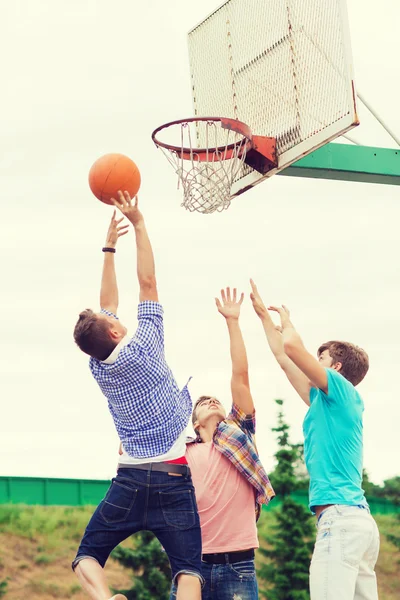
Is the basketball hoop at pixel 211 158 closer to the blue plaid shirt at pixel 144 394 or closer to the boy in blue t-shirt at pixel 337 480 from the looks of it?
the boy in blue t-shirt at pixel 337 480

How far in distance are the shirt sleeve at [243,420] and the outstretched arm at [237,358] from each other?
3 cm

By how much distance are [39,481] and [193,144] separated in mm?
17337

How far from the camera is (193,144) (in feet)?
29.0

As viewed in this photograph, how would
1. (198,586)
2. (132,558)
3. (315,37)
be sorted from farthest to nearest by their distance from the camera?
(132,558), (315,37), (198,586)

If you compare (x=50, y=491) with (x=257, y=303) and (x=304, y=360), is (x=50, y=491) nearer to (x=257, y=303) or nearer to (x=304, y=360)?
(x=257, y=303)

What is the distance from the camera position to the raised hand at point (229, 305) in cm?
746

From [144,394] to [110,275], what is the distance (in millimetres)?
1243

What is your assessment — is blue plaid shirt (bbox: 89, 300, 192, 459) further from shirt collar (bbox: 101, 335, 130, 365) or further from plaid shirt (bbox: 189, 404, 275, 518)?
plaid shirt (bbox: 189, 404, 275, 518)

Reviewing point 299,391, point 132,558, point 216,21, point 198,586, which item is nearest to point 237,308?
point 299,391

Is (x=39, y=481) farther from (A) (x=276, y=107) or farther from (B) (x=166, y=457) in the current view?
(B) (x=166, y=457)

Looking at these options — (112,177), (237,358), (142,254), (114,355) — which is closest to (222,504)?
(237,358)

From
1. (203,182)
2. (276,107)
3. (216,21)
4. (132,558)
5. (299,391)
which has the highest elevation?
(216,21)

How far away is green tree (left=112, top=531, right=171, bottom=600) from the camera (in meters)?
21.7

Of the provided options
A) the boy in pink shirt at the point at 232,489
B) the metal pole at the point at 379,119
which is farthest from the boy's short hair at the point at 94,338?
the metal pole at the point at 379,119
